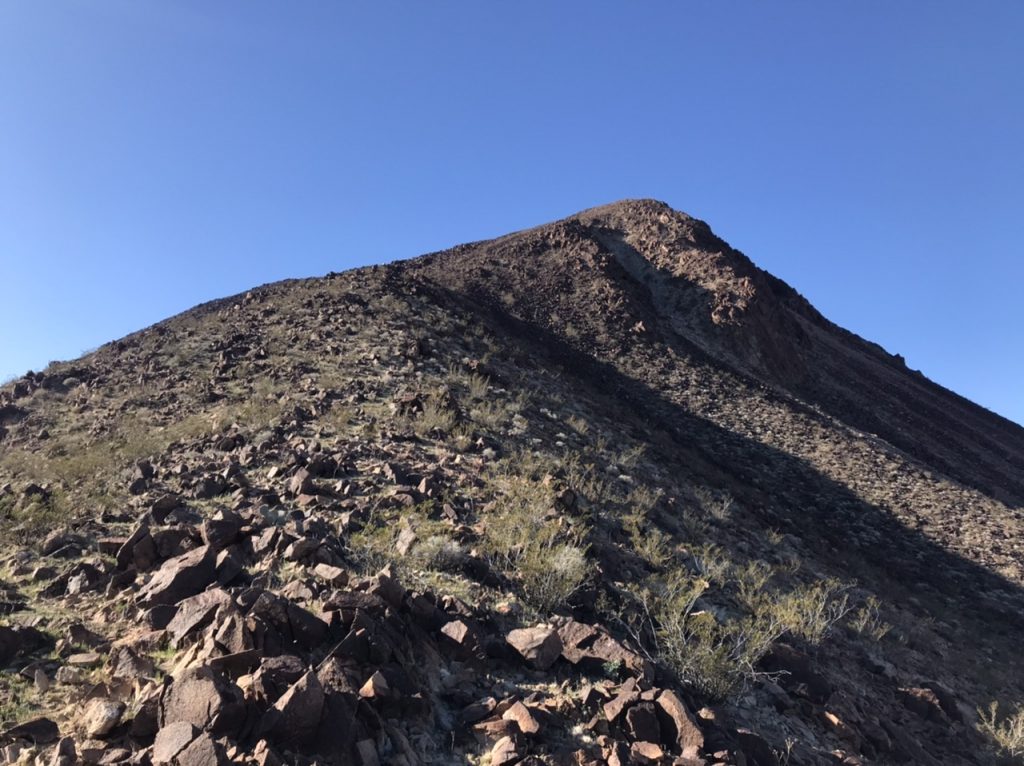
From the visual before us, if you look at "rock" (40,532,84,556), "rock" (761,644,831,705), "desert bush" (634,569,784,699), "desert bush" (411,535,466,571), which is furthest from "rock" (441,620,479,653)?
"rock" (40,532,84,556)

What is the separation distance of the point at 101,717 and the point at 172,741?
2.21ft

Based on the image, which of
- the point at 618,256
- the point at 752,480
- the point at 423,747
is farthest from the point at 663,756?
the point at 618,256

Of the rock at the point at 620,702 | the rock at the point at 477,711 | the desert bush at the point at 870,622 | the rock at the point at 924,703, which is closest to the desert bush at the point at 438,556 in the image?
the rock at the point at 477,711

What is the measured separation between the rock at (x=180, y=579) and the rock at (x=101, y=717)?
4.03 feet

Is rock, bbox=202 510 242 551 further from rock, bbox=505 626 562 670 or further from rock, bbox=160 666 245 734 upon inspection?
rock, bbox=505 626 562 670

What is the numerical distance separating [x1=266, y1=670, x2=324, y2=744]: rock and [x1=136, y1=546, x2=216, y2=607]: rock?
202cm

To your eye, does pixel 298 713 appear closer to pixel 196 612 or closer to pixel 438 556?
pixel 196 612

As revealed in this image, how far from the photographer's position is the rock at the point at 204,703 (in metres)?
3.31

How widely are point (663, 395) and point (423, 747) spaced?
16846mm

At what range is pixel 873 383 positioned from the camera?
2934 centimetres

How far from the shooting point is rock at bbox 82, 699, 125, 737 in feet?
11.5

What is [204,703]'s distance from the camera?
337cm

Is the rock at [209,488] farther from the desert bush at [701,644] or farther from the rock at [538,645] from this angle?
the desert bush at [701,644]

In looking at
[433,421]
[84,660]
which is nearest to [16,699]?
[84,660]
